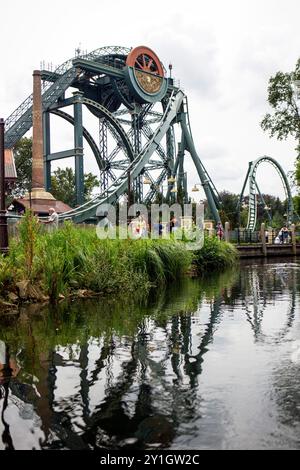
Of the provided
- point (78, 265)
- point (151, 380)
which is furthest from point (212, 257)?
point (151, 380)

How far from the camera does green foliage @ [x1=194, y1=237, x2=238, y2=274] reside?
65.0 feet

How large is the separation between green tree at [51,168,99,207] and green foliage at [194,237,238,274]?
3283 centimetres

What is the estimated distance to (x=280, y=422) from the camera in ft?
11.5

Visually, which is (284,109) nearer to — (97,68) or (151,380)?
(97,68)

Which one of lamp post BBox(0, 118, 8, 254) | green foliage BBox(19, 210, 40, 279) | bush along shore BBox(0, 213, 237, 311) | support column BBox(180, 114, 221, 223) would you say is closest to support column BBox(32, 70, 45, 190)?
support column BBox(180, 114, 221, 223)

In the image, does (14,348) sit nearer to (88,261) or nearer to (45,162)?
(88,261)

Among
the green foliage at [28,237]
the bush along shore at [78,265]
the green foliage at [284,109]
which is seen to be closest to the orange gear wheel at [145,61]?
the green foliage at [284,109]

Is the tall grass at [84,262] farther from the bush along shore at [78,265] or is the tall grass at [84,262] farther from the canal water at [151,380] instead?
the canal water at [151,380]

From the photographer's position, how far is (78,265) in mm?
11664

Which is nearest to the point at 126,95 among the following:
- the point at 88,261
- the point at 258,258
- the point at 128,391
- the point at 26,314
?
the point at 258,258

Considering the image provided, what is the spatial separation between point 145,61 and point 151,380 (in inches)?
1760

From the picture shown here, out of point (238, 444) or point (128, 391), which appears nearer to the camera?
point (238, 444)

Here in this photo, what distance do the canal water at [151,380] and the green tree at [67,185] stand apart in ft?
149
